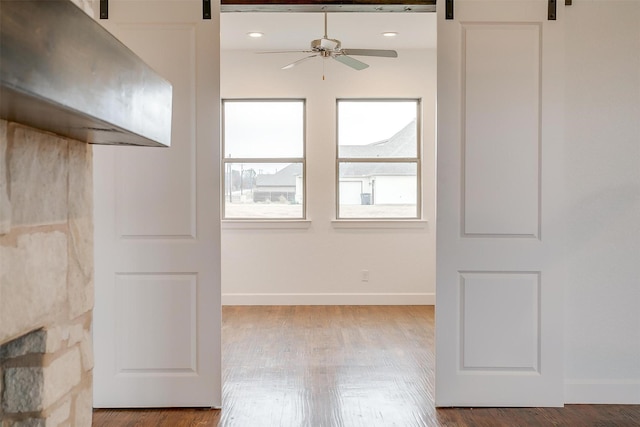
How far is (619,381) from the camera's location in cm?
284

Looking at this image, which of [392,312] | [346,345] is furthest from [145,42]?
[392,312]

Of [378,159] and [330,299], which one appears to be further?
[378,159]

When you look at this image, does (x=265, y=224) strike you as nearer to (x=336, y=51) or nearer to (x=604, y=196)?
(x=336, y=51)

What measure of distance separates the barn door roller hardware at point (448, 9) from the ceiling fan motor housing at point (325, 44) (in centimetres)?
150

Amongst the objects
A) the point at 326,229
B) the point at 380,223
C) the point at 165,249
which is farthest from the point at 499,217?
the point at 326,229

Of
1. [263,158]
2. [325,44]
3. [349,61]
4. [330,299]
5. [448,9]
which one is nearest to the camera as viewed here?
[448,9]

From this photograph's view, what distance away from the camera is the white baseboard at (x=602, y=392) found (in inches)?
111

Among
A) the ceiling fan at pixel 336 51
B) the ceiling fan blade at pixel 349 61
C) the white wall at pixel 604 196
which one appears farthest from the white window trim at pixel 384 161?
the white wall at pixel 604 196

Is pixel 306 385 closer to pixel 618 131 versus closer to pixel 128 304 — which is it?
pixel 128 304

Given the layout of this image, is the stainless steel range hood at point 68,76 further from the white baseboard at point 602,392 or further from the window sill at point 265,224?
the window sill at point 265,224

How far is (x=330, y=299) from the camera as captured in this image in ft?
18.2

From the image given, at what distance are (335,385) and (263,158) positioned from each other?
3178 millimetres

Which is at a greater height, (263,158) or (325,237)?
(263,158)

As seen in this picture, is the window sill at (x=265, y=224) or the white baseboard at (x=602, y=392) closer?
the white baseboard at (x=602, y=392)
